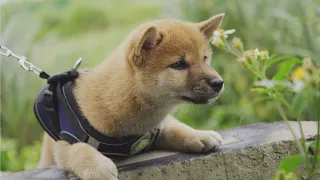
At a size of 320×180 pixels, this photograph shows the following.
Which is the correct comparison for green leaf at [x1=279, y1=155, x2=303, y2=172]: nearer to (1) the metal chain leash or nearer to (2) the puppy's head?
(2) the puppy's head

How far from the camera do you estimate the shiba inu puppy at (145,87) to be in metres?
2.35

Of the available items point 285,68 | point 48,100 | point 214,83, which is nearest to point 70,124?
point 48,100

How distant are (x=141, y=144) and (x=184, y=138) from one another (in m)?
0.20

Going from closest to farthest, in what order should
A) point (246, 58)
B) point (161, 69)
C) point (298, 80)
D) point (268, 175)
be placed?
1. point (298, 80)
2. point (246, 58)
3. point (161, 69)
4. point (268, 175)

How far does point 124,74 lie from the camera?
2445 mm

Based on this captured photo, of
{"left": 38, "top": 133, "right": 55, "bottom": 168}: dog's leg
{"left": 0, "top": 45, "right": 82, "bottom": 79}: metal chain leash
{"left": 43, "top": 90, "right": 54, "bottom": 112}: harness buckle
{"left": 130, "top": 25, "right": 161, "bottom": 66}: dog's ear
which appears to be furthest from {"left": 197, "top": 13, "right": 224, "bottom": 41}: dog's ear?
{"left": 38, "top": 133, "right": 55, "bottom": 168}: dog's leg

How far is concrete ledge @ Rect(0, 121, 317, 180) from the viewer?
2.43 metres

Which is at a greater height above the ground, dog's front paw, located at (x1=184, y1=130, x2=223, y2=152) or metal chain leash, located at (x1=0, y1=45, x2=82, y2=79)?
metal chain leash, located at (x1=0, y1=45, x2=82, y2=79)

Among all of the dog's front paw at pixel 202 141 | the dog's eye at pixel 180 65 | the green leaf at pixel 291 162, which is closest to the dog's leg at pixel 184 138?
the dog's front paw at pixel 202 141

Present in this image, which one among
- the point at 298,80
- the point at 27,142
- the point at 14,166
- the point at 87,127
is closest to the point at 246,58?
the point at 298,80

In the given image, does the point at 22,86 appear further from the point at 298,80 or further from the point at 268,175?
the point at 298,80

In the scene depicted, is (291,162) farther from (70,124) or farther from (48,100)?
(48,100)

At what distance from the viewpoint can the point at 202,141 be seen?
100 inches

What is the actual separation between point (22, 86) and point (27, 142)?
0.49 metres
